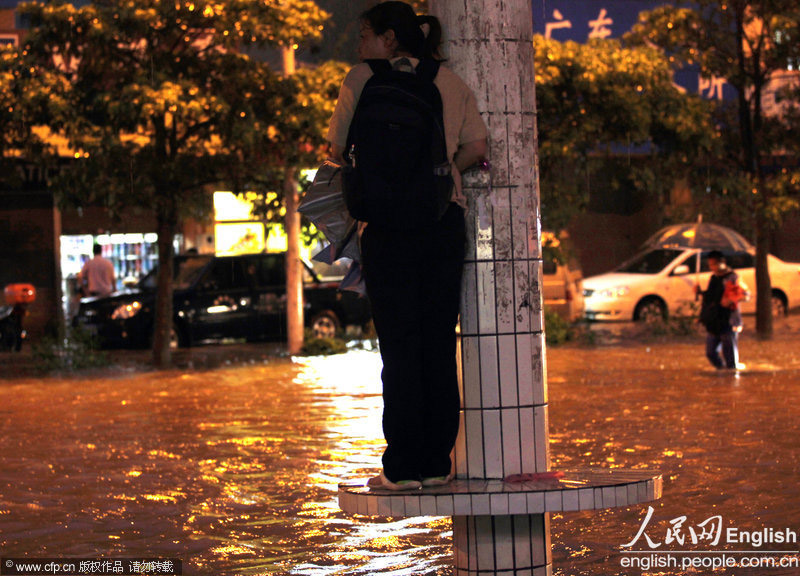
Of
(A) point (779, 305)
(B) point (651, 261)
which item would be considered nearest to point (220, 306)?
(B) point (651, 261)

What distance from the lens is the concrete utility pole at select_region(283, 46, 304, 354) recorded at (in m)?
18.3

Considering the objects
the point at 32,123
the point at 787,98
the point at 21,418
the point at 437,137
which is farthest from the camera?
the point at 787,98

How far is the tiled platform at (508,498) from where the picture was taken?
4.04 m

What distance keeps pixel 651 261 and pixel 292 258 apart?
8430 mm

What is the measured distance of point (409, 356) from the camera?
13.9ft

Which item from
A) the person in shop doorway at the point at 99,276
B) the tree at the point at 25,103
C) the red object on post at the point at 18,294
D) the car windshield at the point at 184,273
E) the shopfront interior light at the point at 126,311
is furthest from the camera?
the person in shop doorway at the point at 99,276

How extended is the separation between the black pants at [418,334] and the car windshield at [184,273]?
16890mm

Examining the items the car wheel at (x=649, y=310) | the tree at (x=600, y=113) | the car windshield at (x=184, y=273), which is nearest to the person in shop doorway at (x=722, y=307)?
the tree at (x=600, y=113)

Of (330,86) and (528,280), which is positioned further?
(330,86)

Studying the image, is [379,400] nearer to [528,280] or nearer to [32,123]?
[32,123]

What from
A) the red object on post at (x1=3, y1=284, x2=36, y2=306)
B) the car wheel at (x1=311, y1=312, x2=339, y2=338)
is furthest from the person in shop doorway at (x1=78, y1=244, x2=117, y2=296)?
the car wheel at (x1=311, y1=312, x2=339, y2=338)

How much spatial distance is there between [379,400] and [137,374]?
5.10 meters

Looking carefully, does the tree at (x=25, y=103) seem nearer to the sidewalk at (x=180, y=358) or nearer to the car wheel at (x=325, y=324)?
the sidewalk at (x=180, y=358)

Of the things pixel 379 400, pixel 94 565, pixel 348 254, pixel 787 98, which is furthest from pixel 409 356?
pixel 787 98
